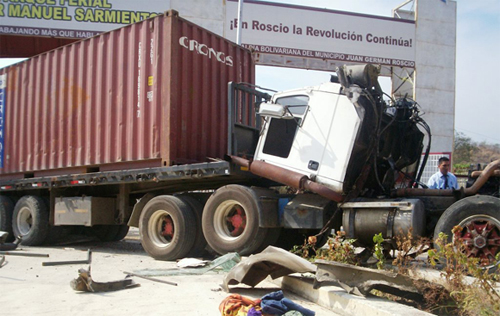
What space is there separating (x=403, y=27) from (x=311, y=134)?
1537 cm

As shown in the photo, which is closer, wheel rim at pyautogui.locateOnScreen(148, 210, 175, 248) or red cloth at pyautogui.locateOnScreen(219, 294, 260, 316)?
red cloth at pyautogui.locateOnScreen(219, 294, 260, 316)

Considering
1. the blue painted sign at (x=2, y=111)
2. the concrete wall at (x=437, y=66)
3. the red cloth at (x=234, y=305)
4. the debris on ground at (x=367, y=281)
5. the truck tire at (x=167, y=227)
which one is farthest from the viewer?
the concrete wall at (x=437, y=66)

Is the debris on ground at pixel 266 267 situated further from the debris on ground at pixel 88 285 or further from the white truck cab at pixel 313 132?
the white truck cab at pixel 313 132

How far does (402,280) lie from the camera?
4.70m

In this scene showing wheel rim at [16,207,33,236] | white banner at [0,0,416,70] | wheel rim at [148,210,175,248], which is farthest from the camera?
white banner at [0,0,416,70]

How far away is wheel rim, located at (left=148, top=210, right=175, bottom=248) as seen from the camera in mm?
8391

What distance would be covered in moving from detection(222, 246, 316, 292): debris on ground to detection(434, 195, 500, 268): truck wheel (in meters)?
1.77

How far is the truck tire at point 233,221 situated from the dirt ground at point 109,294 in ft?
2.70

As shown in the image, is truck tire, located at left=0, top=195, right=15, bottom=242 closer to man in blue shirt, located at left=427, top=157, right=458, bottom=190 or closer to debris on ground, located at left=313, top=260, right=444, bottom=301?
debris on ground, located at left=313, top=260, right=444, bottom=301

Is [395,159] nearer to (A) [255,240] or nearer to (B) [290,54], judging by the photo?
(A) [255,240]

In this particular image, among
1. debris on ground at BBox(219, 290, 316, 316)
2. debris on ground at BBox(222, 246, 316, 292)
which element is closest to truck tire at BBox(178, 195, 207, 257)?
debris on ground at BBox(222, 246, 316, 292)

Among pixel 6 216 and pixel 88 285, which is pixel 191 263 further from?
pixel 6 216

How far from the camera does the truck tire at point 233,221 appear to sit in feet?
23.8

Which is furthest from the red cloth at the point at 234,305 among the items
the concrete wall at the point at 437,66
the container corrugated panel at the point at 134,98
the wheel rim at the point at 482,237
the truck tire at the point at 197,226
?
the concrete wall at the point at 437,66
